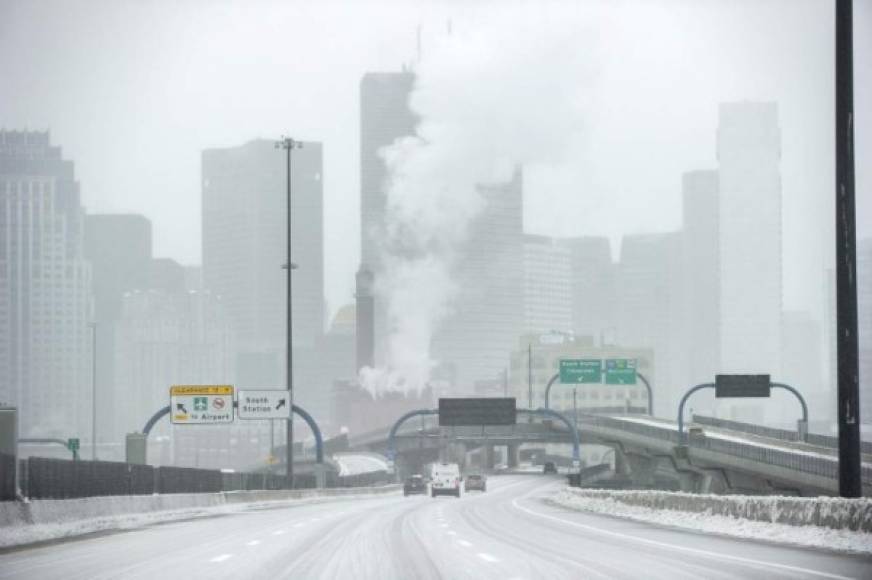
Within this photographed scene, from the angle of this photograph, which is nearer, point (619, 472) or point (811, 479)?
point (811, 479)

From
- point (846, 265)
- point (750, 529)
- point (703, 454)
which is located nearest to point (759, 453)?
point (703, 454)

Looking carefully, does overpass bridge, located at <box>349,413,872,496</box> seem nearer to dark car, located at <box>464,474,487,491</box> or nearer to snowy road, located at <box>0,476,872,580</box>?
dark car, located at <box>464,474,487,491</box>

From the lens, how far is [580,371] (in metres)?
132

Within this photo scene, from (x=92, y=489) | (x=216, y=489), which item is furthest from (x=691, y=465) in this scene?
(x=92, y=489)

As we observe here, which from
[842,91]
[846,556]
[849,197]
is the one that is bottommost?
[846,556]

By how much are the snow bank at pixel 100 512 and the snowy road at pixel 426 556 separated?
0.91 metres

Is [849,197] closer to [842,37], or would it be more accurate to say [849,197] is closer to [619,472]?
[842,37]

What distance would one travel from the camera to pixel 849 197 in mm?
25375

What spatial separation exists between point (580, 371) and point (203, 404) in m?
63.6

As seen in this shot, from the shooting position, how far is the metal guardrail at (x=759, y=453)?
74.0 meters

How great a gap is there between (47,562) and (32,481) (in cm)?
893

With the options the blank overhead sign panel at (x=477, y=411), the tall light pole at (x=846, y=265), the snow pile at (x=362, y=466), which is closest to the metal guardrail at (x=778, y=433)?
the blank overhead sign panel at (x=477, y=411)

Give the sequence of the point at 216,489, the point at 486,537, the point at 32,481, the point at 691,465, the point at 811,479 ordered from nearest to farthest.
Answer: the point at 486,537 < the point at 32,481 < the point at 216,489 < the point at 811,479 < the point at 691,465

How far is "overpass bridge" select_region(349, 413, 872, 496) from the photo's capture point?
79.9m
